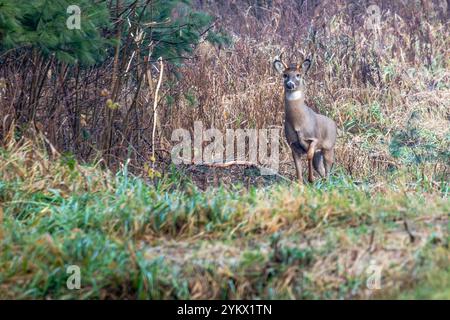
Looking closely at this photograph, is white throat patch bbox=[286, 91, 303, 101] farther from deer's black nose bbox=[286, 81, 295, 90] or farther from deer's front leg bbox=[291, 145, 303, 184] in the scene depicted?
deer's front leg bbox=[291, 145, 303, 184]

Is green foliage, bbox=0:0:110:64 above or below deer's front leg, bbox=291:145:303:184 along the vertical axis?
above

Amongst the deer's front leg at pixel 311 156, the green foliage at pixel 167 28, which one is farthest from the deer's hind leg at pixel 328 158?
the green foliage at pixel 167 28

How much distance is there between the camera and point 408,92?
1482 centimetres

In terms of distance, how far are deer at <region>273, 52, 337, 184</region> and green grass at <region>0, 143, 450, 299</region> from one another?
10.3 ft

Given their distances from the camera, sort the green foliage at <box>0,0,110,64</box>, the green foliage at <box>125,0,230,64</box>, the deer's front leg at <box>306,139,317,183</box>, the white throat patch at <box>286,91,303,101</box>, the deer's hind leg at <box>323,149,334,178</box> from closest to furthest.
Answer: the green foliage at <box>0,0,110,64</box> → the green foliage at <box>125,0,230,64</box> → the deer's front leg at <box>306,139,317,183</box> → the white throat patch at <box>286,91,303,101</box> → the deer's hind leg at <box>323,149,334,178</box>

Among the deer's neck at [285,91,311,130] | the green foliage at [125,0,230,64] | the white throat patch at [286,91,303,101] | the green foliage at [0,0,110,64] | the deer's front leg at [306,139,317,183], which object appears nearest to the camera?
the green foliage at [0,0,110,64]

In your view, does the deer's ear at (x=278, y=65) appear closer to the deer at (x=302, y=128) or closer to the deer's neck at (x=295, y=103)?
the deer at (x=302, y=128)

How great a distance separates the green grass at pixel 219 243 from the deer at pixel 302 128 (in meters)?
3.14

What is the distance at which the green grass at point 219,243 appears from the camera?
6684mm

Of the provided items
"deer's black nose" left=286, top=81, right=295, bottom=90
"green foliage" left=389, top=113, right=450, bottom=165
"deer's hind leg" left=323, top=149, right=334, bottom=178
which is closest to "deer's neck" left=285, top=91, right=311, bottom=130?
"deer's black nose" left=286, top=81, right=295, bottom=90

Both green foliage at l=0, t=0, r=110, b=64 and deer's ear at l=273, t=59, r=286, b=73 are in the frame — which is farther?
deer's ear at l=273, t=59, r=286, b=73

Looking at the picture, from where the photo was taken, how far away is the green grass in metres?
6.68

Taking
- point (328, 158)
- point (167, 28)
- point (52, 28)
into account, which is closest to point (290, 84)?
point (328, 158)

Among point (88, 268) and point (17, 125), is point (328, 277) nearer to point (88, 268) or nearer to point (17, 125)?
point (88, 268)
